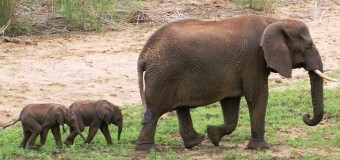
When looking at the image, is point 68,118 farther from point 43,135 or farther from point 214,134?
point 214,134

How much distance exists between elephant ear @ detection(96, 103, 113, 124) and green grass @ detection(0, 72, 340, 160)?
26 centimetres

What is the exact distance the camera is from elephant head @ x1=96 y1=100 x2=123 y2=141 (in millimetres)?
9664

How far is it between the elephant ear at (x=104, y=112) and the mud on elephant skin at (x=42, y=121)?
288 mm

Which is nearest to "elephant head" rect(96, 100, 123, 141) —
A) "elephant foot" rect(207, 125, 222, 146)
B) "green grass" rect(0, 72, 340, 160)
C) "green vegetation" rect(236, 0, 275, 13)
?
"green grass" rect(0, 72, 340, 160)

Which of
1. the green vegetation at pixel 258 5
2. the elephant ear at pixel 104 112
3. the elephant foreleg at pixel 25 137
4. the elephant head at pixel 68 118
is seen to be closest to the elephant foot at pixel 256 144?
the elephant ear at pixel 104 112

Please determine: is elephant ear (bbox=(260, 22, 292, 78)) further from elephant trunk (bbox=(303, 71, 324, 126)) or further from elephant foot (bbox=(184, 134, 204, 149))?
elephant foot (bbox=(184, 134, 204, 149))

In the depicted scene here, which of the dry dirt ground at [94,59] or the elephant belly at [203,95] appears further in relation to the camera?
the dry dirt ground at [94,59]

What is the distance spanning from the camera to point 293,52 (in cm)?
972

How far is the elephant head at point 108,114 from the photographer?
9.66 meters

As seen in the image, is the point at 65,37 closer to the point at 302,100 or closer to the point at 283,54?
the point at 302,100

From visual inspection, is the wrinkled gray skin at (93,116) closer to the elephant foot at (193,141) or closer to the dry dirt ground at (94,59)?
the elephant foot at (193,141)

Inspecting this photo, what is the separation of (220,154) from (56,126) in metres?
1.55

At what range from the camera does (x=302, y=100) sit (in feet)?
39.4

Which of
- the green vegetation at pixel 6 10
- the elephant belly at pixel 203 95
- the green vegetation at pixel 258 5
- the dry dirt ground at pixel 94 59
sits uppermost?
the elephant belly at pixel 203 95
